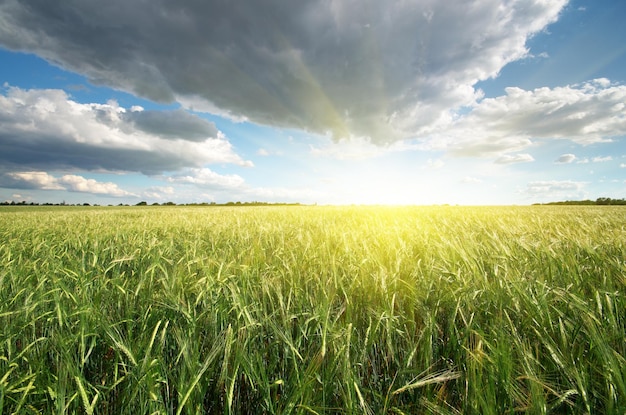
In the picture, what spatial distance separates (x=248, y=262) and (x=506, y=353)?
2.24 m

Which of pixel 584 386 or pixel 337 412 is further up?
pixel 584 386

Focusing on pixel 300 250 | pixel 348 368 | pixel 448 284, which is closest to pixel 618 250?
pixel 448 284

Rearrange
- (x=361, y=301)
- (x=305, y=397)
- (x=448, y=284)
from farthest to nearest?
(x=448, y=284), (x=361, y=301), (x=305, y=397)

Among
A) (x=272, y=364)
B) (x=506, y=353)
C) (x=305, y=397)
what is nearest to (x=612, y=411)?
(x=506, y=353)

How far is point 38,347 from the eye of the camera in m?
1.49

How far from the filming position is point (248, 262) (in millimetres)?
2797

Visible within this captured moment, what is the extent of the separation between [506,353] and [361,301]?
102 centimetres

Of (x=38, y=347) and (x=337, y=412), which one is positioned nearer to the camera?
(x=337, y=412)

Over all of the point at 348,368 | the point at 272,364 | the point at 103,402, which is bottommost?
the point at 103,402

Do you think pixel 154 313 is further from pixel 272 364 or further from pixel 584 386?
pixel 584 386

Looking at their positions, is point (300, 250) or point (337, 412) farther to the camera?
point (300, 250)

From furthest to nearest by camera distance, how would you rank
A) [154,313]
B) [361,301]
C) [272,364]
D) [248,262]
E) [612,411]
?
[248,262], [361,301], [154,313], [272,364], [612,411]

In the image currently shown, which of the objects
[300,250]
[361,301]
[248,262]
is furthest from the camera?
[300,250]

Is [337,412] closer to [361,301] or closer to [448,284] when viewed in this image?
[361,301]
